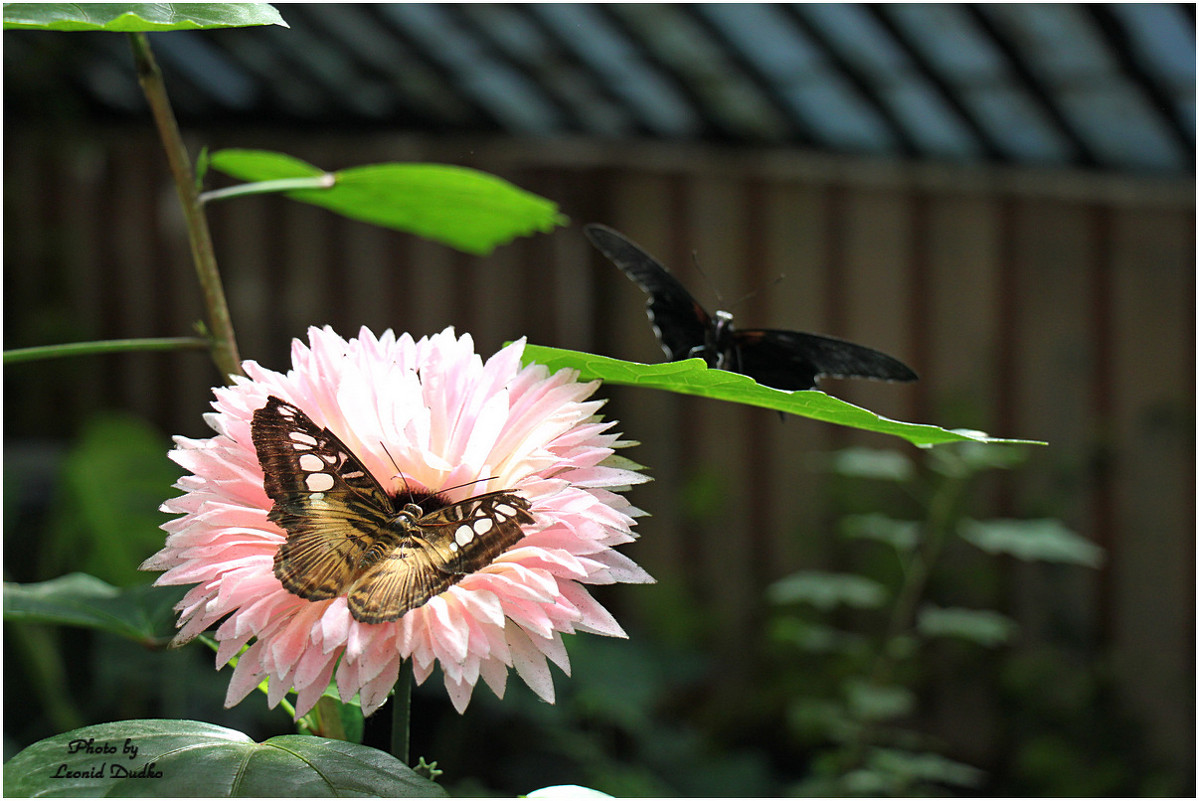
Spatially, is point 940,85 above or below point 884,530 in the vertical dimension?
above

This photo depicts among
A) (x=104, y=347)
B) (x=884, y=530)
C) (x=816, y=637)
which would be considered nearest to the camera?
(x=104, y=347)

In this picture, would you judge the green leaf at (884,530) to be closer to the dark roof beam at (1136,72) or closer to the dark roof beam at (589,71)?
the dark roof beam at (1136,72)

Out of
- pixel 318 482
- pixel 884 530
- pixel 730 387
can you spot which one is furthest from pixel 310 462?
pixel 884 530

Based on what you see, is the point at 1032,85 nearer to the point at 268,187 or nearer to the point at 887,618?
the point at 887,618

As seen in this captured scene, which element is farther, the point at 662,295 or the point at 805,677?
the point at 805,677

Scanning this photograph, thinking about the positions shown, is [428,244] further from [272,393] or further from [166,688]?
[272,393]

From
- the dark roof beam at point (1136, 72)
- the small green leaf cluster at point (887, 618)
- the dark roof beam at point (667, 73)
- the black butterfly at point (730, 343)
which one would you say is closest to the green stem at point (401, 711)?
the black butterfly at point (730, 343)


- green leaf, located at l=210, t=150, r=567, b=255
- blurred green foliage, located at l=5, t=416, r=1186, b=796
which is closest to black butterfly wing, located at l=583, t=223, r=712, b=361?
green leaf, located at l=210, t=150, r=567, b=255

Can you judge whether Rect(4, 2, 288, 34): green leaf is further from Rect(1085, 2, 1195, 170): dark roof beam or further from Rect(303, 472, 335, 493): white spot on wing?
Rect(1085, 2, 1195, 170): dark roof beam
